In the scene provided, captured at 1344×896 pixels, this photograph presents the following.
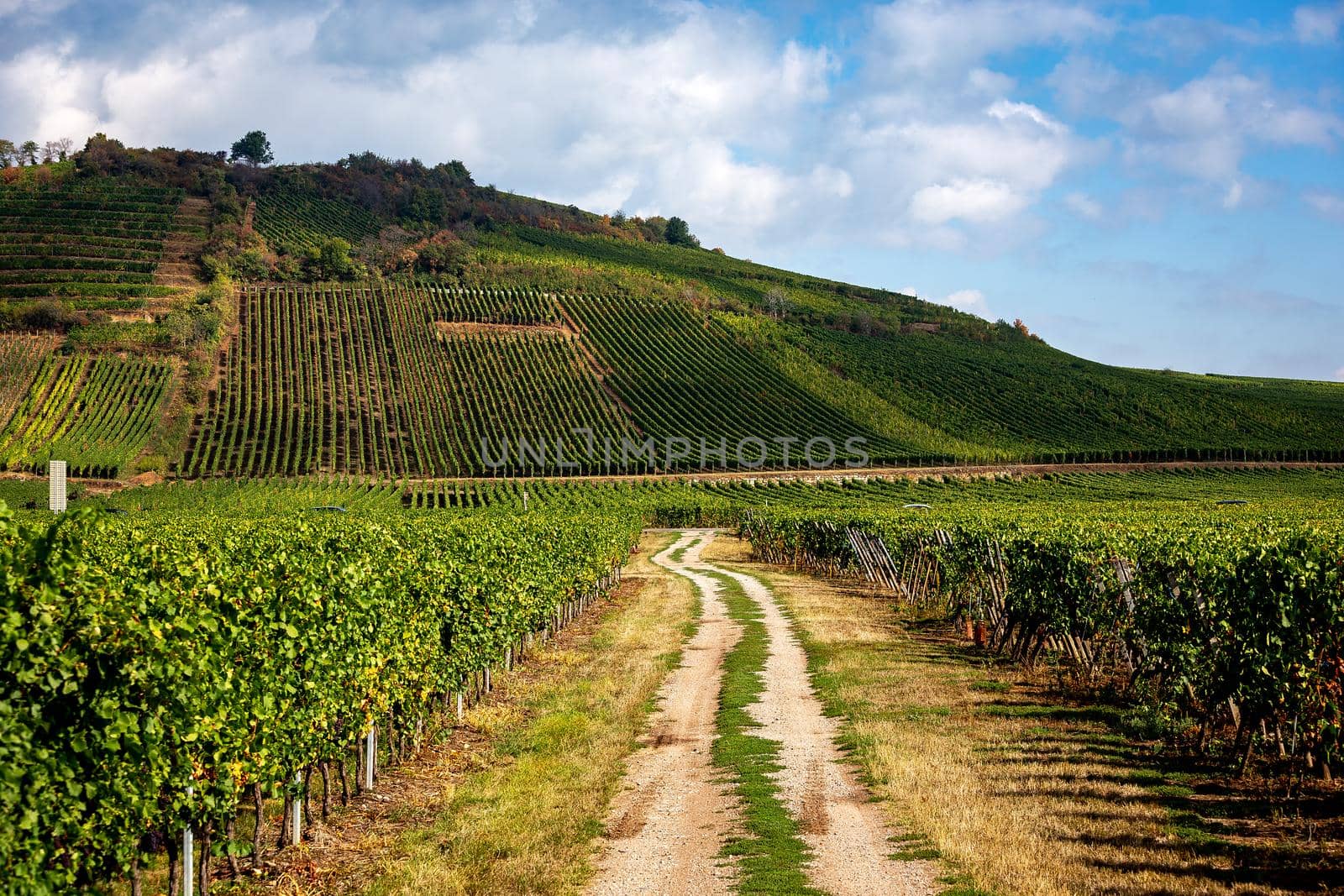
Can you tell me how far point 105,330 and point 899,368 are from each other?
90.6 m

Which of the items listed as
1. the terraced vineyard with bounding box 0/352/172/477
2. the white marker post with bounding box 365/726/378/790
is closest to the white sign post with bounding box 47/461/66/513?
the white marker post with bounding box 365/726/378/790

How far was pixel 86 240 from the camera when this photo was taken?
120500 mm

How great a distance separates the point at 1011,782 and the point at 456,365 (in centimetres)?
9992

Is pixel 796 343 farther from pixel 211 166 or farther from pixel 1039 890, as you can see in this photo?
pixel 1039 890

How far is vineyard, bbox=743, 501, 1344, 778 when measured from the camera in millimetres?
11422

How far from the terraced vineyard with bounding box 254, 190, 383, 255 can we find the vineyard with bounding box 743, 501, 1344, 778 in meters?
129

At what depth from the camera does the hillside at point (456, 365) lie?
87.7 metres

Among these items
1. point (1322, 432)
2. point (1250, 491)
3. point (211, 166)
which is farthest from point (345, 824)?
point (211, 166)

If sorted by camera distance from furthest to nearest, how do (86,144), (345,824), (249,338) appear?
(86,144)
(249,338)
(345,824)

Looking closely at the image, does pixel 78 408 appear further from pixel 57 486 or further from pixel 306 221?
pixel 306 221

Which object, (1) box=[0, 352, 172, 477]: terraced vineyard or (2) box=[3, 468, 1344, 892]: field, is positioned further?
(1) box=[0, 352, 172, 477]: terraced vineyard

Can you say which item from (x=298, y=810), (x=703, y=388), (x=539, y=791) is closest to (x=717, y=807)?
(x=539, y=791)

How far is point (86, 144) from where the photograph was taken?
157 meters

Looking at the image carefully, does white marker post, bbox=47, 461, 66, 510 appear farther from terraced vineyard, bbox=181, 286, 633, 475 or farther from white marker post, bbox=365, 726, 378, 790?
terraced vineyard, bbox=181, 286, 633, 475
